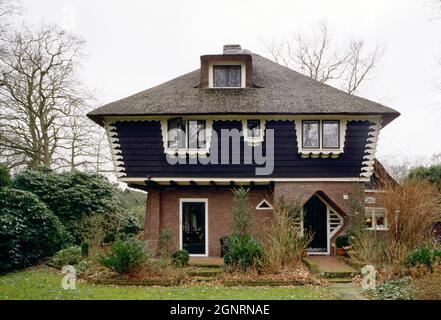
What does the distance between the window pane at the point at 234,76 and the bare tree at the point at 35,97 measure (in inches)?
508

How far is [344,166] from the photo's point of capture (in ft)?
55.7

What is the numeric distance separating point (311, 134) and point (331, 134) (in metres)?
0.83

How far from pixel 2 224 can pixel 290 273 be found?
10013 mm

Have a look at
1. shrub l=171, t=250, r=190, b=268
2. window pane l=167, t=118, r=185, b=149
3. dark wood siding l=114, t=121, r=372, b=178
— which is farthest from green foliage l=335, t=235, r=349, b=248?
window pane l=167, t=118, r=185, b=149

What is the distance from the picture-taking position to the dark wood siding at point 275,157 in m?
16.9

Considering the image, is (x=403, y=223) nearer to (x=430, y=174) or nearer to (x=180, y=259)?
(x=180, y=259)

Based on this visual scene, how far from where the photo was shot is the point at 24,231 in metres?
15.0

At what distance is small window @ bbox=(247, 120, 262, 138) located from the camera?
664 inches

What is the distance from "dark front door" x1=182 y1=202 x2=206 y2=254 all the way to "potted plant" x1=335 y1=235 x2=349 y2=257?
5.73 meters

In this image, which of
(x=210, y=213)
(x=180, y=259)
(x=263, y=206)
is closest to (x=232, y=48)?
(x=263, y=206)

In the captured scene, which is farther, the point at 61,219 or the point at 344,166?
the point at 61,219
